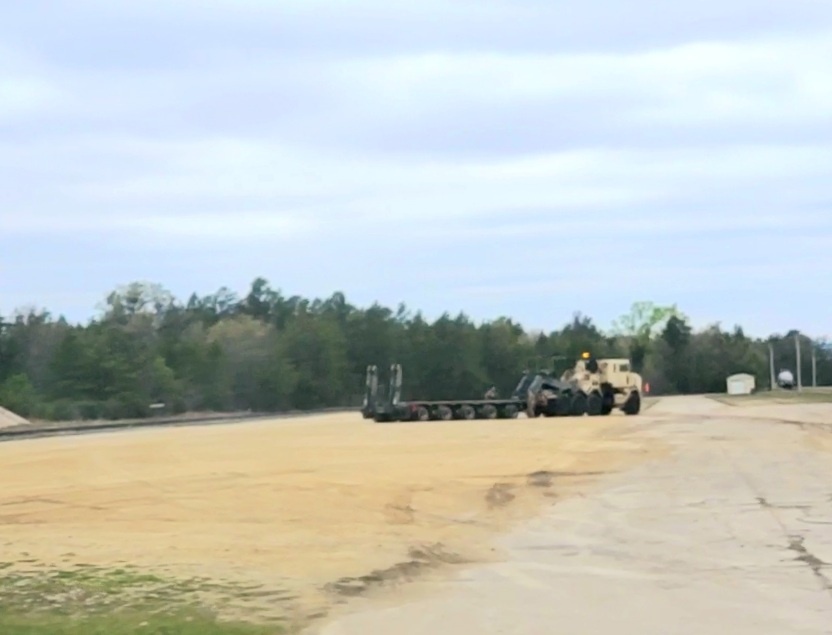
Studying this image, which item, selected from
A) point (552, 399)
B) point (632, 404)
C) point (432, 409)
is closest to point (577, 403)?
point (552, 399)

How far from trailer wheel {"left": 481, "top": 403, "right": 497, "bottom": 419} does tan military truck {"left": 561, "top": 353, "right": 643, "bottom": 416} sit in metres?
3.36

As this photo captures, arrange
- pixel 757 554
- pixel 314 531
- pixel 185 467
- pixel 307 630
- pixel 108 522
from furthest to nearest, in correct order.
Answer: pixel 185 467
pixel 108 522
pixel 314 531
pixel 757 554
pixel 307 630

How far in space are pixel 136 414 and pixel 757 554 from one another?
289 feet

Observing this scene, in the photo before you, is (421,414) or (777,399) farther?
(777,399)

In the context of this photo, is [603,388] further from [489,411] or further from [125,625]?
[125,625]

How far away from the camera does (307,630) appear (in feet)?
35.9

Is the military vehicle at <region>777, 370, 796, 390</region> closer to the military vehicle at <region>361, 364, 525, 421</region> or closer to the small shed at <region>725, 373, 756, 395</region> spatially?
the small shed at <region>725, 373, 756, 395</region>

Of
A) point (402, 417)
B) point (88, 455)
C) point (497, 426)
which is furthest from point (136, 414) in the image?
point (88, 455)

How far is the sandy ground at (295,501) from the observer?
591 inches

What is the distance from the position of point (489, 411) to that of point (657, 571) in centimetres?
4995

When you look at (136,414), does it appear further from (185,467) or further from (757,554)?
(757,554)

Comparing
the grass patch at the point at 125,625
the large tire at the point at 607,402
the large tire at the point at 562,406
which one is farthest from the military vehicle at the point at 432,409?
the grass patch at the point at 125,625

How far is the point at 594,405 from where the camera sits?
202 ft

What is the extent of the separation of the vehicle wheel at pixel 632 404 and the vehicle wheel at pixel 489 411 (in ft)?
18.4
